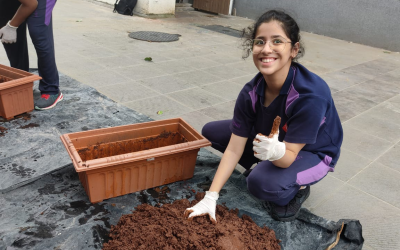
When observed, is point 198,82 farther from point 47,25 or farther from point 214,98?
point 47,25

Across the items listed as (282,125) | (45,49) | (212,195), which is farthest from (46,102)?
(282,125)

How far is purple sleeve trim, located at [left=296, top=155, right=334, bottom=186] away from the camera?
5.98 feet

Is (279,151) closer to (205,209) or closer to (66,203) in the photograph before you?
(205,209)

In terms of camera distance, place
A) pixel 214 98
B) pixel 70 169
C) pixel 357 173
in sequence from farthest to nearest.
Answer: pixel 214 98, pixel 357 173, pixel 70 169

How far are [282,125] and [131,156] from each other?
79cm

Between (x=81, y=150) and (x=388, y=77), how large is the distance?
466cm

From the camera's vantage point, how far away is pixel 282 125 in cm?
183

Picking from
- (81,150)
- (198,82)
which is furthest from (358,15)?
(81,150)

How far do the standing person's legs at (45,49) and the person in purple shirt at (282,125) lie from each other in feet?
5.76

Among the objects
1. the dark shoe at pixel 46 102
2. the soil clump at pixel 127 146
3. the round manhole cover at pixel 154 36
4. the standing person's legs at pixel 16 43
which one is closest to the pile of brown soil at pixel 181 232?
the soil clump at pixel 127 146

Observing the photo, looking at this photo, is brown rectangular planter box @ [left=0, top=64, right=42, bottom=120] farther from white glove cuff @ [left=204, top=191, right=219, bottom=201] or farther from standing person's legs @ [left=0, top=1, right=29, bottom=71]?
white glove cuff @ [left=204, top=191, right=219, bottom=201]

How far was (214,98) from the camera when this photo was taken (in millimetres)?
3668

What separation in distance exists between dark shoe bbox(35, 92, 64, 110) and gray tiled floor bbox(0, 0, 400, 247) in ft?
0.63

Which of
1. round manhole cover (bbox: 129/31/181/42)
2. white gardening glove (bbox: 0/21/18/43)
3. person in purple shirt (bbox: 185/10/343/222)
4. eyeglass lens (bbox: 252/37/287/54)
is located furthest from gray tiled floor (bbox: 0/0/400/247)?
eyeglass lens (bbox: 252/37/287/54)
